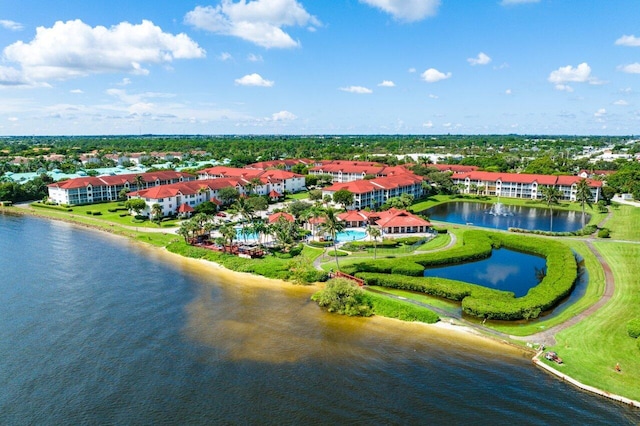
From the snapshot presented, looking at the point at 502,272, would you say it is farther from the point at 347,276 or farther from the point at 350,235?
the point at 350,235

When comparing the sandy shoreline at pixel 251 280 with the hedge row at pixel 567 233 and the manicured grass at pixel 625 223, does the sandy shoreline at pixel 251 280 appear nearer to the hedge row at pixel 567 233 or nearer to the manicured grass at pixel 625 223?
the hedge row at pixel 567 233

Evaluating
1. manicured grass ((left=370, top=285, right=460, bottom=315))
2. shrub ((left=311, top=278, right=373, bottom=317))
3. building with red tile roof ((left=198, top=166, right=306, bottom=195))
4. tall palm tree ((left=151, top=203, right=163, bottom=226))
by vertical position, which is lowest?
manicured grass ((left=370, top=285, right=460, bottom=315))

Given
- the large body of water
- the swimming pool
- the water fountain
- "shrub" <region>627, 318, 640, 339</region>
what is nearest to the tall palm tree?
the large body of water

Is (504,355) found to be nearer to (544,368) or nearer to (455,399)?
(544,368)

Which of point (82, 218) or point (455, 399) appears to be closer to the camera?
point (455, 399)

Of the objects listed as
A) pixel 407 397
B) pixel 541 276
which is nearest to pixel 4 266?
pixel 407 397

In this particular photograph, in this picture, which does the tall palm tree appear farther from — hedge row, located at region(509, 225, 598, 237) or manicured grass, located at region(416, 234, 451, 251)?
hedge row, located at region(509, 225, 598, 237)
